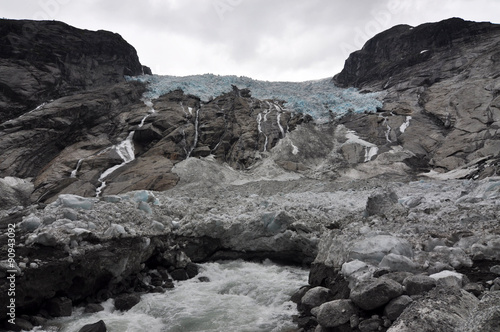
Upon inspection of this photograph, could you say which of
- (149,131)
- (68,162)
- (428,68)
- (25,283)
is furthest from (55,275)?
(428,68)

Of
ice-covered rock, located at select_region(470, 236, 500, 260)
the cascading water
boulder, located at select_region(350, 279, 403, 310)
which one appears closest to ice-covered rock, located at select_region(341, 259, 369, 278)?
boulder, located at select_region(350, 279, 403, 310)

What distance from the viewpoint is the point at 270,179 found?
2316 centimetres

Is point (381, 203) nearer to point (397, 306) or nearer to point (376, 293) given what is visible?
point (376, 293)

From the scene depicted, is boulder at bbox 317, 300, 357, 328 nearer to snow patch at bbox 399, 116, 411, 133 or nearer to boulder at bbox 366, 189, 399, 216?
boulder at bbox 366, 189, 399, 216

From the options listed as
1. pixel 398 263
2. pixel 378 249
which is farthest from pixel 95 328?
pixel 398 263

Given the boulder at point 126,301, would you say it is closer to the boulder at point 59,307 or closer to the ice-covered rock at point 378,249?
the boulder at point 59,307

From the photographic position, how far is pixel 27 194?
2036cm

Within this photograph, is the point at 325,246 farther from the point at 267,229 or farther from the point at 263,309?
the point at 267,229

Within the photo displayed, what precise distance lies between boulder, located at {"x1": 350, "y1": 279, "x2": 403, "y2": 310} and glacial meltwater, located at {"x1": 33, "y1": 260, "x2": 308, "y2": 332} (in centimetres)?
178

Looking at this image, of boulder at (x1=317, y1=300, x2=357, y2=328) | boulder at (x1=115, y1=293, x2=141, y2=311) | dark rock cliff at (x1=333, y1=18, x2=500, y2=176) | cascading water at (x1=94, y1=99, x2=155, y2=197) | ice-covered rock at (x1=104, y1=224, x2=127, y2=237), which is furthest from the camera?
dark rock cliff at (x1=333, y1=18, x2=500, y2=176)

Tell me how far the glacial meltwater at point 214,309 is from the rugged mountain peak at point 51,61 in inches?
1062

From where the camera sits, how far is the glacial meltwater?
5969mm

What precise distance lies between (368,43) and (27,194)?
5433 cm

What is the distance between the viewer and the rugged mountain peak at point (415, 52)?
131ft
